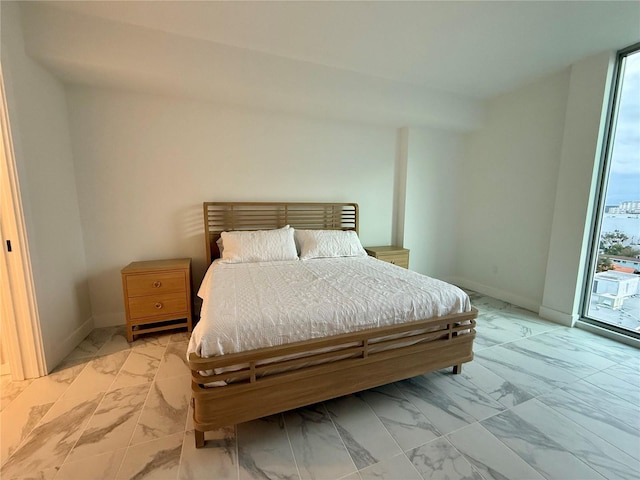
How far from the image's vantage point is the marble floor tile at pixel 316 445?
1291 millimetres

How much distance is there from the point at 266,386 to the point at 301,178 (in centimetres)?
246

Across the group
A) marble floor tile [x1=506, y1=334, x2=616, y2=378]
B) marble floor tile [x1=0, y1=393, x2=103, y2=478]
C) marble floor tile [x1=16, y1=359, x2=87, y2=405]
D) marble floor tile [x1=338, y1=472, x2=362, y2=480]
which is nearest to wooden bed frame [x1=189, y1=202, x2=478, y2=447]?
marble floor tile [x1=338, y1=472, x2=362, y2=480]

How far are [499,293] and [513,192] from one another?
1364 mm

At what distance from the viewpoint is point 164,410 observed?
5.44ft

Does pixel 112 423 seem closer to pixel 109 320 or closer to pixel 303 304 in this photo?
pixel 303 304

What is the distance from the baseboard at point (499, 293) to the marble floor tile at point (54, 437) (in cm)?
432

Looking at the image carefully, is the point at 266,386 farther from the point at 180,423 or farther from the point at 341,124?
the point at 341,124

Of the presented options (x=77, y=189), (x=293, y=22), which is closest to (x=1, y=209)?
(x=77, y=189)

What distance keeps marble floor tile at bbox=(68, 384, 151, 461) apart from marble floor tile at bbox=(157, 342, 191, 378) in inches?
6.7

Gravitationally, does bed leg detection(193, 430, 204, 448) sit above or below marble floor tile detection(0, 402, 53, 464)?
above

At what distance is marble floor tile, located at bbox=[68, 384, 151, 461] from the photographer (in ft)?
4.57

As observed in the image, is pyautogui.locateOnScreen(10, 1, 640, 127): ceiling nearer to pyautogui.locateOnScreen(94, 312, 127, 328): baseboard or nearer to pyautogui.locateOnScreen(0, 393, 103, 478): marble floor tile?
pyautogui.locateOnScreen(94, 312, 127, 328): baseboard

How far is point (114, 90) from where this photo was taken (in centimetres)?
254

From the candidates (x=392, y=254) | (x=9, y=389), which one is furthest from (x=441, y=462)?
(x=9, y=389)
